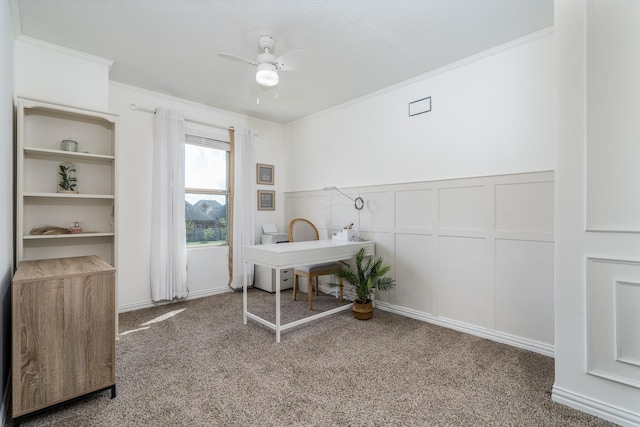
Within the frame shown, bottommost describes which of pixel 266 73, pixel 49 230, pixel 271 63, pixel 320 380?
pixel 320 380

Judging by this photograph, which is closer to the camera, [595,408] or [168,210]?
[595,408]

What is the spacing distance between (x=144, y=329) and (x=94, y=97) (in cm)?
230

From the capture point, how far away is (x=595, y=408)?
1693mm

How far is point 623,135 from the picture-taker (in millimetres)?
1636

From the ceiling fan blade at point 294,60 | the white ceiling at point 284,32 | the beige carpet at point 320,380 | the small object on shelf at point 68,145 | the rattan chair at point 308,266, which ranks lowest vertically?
the beige carpet at point 320,380

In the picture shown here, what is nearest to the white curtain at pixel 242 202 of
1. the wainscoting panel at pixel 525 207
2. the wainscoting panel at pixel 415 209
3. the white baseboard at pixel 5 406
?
the wainscoting panel at pixel 415 209

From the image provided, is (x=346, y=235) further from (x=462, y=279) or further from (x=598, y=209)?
(x=598, y=209)

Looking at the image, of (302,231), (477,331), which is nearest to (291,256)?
(302,231)

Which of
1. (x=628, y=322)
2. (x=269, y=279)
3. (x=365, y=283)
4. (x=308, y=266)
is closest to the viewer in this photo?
(x=628, y=322)

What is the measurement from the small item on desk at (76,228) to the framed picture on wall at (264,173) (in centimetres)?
235

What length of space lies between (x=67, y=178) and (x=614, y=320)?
415 cm

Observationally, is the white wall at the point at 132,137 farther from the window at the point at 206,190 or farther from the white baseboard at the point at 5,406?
the white baseboard at the point at 5,406

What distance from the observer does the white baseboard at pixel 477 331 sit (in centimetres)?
244

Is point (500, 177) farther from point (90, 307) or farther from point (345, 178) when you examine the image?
point (90, 307)
